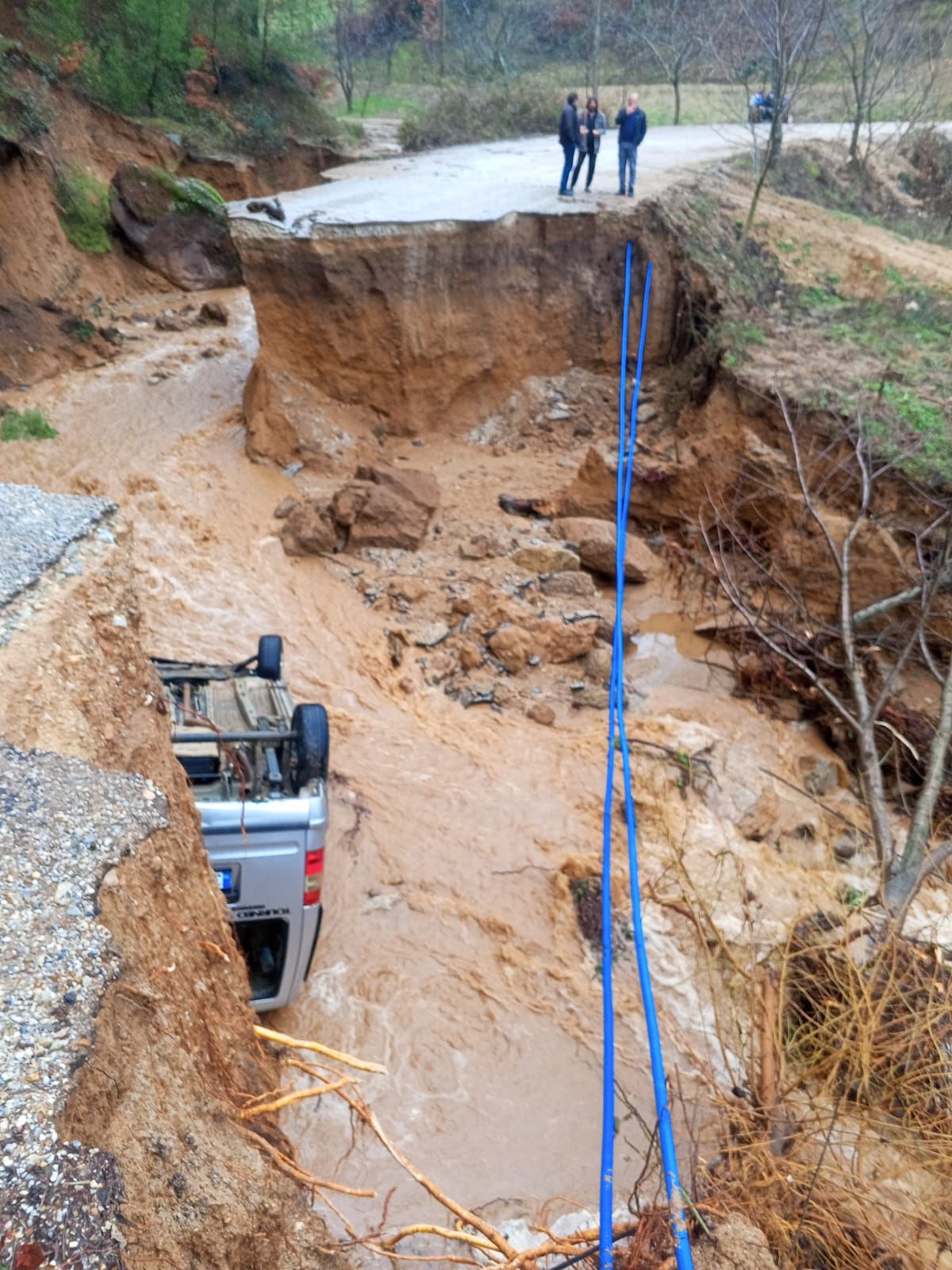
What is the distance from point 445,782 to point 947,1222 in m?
4.76

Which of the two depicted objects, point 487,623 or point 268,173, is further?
point 268,173

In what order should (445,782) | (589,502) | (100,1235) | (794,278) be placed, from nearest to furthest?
(100,1235)
(445,782)
(589,502)
(794,278)

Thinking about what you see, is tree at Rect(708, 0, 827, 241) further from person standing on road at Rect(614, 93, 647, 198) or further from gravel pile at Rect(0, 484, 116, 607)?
gravel pile at Rect(0, 484, 116, 607)

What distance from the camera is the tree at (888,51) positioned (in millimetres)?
14312

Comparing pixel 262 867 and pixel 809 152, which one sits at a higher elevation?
pixel 809 152

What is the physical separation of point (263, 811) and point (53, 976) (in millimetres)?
1865

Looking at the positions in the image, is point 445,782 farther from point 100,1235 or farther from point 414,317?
point 414,317

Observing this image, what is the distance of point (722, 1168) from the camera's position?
354 cm

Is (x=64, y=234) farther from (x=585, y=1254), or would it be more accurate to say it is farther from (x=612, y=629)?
(x=585, y=1254)

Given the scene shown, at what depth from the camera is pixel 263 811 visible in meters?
4.05

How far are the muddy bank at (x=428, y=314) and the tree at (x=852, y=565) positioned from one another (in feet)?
10.5

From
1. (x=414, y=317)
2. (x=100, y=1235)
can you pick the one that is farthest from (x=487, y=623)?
(x=100, y=1235)

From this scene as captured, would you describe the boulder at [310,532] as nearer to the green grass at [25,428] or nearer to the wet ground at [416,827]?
the wet ground at [416,827]

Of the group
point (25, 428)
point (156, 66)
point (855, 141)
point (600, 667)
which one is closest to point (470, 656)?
point (600, 667)
